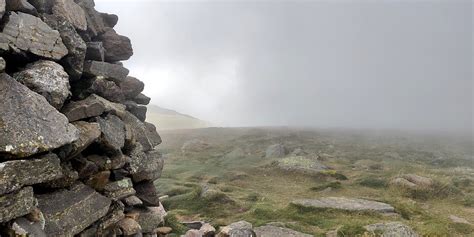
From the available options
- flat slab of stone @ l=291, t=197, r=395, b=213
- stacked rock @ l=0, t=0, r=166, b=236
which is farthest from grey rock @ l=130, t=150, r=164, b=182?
flat slab of stone @ l=291, t=197, r=395, b=213

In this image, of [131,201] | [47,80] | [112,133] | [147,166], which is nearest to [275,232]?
[147,166]

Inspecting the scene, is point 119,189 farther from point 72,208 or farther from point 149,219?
point 149,219

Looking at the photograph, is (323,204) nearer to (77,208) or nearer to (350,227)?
(350,227)

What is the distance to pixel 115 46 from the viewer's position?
17750 millimetres

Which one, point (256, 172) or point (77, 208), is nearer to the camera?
point (77, 208)

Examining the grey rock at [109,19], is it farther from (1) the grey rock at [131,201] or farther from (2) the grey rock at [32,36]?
(1) the grey rock at [131,201]

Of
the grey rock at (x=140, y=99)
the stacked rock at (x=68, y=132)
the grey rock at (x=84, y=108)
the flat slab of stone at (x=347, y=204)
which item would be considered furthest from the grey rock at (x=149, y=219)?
the flat slab of stone at (x=347, y=204)

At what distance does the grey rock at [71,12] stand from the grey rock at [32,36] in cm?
145

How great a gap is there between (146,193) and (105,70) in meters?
5.22

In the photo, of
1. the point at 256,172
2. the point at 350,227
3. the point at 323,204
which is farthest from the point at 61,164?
the point at 256,172

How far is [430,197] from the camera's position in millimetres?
31969

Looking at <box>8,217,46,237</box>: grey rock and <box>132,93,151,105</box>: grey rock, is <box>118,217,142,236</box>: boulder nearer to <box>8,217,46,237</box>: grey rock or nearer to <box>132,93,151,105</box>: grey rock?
<box>8,217,46,237</box>: grey rock

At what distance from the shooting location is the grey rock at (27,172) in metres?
10.1

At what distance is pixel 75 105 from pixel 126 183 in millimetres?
3402
